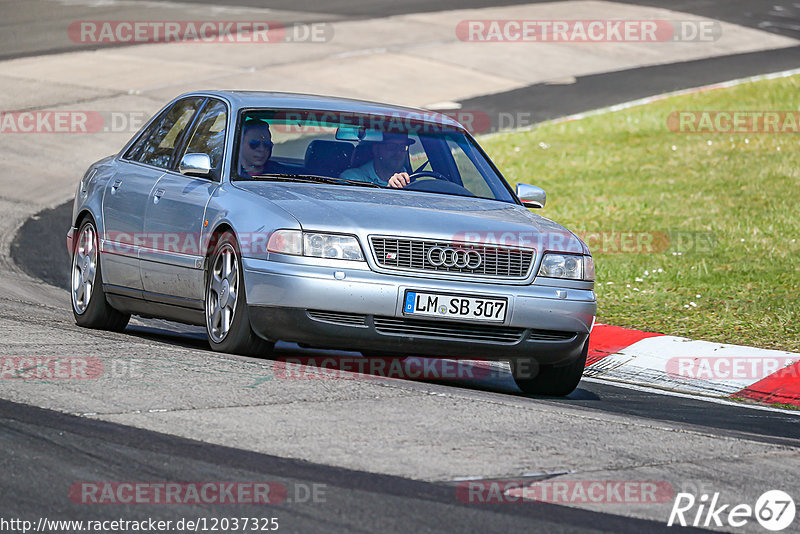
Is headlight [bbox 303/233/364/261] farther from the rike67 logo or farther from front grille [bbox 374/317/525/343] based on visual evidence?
the rike67 logo

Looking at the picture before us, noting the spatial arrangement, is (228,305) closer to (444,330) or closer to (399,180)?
(444,330)

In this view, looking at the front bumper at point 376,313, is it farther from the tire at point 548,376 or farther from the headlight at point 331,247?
the tire at point 548,376

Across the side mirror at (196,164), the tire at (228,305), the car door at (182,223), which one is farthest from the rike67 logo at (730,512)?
the side mirror at (196,164)

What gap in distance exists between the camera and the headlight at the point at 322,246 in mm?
7184

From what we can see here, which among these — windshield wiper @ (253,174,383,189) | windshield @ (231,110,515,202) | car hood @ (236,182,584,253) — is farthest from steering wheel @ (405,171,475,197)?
windshield wiper @ (253,174,383,189)

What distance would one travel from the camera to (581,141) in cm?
2012

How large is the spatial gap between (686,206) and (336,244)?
9286 mm

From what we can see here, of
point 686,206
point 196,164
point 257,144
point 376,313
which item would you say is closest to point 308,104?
point 257,144

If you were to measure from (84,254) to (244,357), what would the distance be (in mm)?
2455

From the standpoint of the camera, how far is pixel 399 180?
8.38 metres

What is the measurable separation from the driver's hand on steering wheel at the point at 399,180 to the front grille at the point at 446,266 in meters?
1.08

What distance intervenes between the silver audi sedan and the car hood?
12 mm

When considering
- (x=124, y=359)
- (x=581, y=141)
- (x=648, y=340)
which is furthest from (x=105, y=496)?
(x=581, y=141)

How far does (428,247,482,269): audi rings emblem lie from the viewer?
7.28 metres
